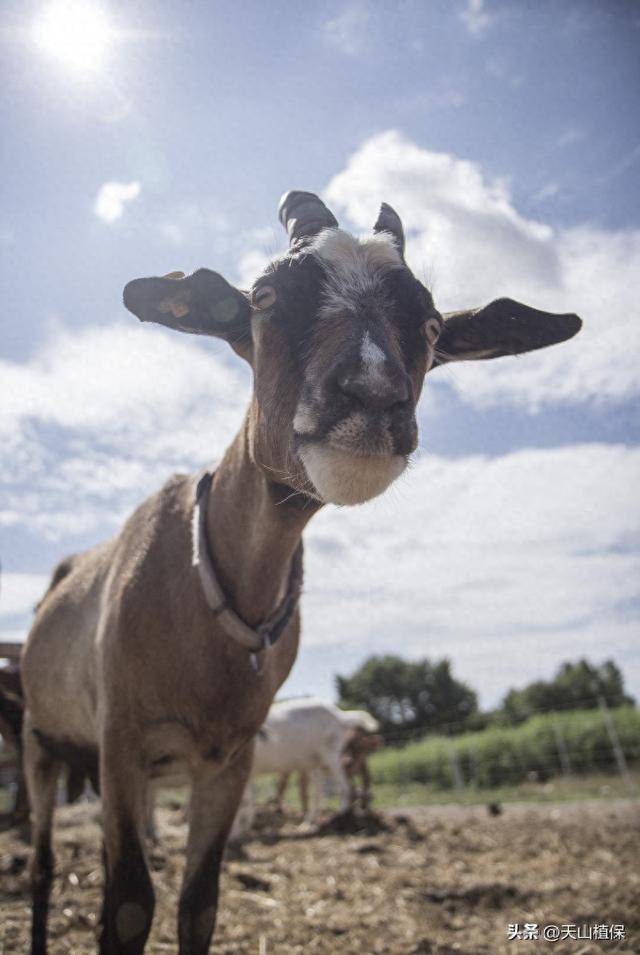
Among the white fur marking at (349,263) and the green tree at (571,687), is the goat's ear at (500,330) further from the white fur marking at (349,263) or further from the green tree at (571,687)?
the green tree at (571,687)

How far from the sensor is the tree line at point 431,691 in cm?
7369

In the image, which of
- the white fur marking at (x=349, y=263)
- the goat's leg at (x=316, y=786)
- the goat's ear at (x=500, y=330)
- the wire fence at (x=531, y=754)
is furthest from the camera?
the wire fence at (x=531, y=754)

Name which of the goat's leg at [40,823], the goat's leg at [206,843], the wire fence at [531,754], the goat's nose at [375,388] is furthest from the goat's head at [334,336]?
the wire fence at [531,754]

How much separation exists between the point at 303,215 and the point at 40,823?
4.25m

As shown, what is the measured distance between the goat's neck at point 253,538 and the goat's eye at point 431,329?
0.89 meters

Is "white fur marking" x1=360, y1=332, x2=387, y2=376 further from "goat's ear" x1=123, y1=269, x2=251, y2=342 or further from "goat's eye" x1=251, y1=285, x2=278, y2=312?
"goat's ear" x1=123, y1=269, x2=251, y2=342

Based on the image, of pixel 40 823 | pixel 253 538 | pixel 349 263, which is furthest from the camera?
pixel 40 823

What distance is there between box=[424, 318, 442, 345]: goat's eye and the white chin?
→ 29.8 inches

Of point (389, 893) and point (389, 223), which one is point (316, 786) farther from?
point (389, 223)

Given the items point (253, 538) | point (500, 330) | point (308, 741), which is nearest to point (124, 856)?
point (253, 538)

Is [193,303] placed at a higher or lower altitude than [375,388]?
higher

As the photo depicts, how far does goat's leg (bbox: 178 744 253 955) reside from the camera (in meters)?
3.12

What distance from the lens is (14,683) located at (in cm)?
596

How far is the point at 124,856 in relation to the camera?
282cm
